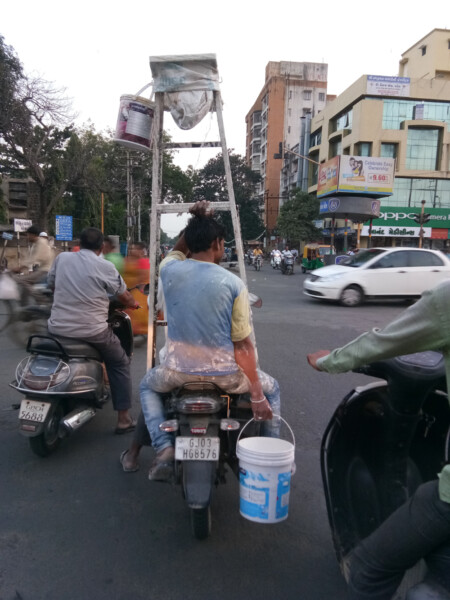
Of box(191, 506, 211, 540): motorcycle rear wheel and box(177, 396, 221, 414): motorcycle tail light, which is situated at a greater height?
box(177, 396, 221, 414): motorcycle tail light

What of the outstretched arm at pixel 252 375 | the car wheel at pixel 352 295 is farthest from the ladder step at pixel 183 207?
the car wheel at pixel 352 295

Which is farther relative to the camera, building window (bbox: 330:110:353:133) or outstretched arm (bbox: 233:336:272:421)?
building window (bbox: 330:110:353:133)

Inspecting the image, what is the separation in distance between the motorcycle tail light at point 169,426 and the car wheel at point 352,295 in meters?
10.4

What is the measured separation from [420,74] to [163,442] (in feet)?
183

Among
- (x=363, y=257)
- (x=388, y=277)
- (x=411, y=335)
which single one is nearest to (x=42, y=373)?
(x=411, y=335)

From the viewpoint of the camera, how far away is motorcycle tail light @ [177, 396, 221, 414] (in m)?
2.43

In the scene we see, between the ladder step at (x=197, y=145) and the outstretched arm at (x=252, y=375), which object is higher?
the ladder step at (x=197, y=145)

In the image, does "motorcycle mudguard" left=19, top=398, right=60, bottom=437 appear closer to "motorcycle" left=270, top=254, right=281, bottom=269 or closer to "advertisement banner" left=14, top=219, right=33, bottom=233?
"advertisement banner" left=14, top=219, right=33, bottom=233

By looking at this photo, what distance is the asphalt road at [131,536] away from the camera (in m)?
2.29

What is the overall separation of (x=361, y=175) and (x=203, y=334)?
26.3 meters

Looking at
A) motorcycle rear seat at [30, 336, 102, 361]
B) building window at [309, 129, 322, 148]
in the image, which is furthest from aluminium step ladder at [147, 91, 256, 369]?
building window at [309, 129, 322, 148]

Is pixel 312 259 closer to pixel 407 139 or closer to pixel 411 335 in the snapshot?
pixel 407 139

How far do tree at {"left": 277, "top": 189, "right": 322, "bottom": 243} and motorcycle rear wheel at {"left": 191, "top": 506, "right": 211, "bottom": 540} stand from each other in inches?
1709

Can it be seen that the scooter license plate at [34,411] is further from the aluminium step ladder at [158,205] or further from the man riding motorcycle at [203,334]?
the man riding motorcycle at [203,334]
